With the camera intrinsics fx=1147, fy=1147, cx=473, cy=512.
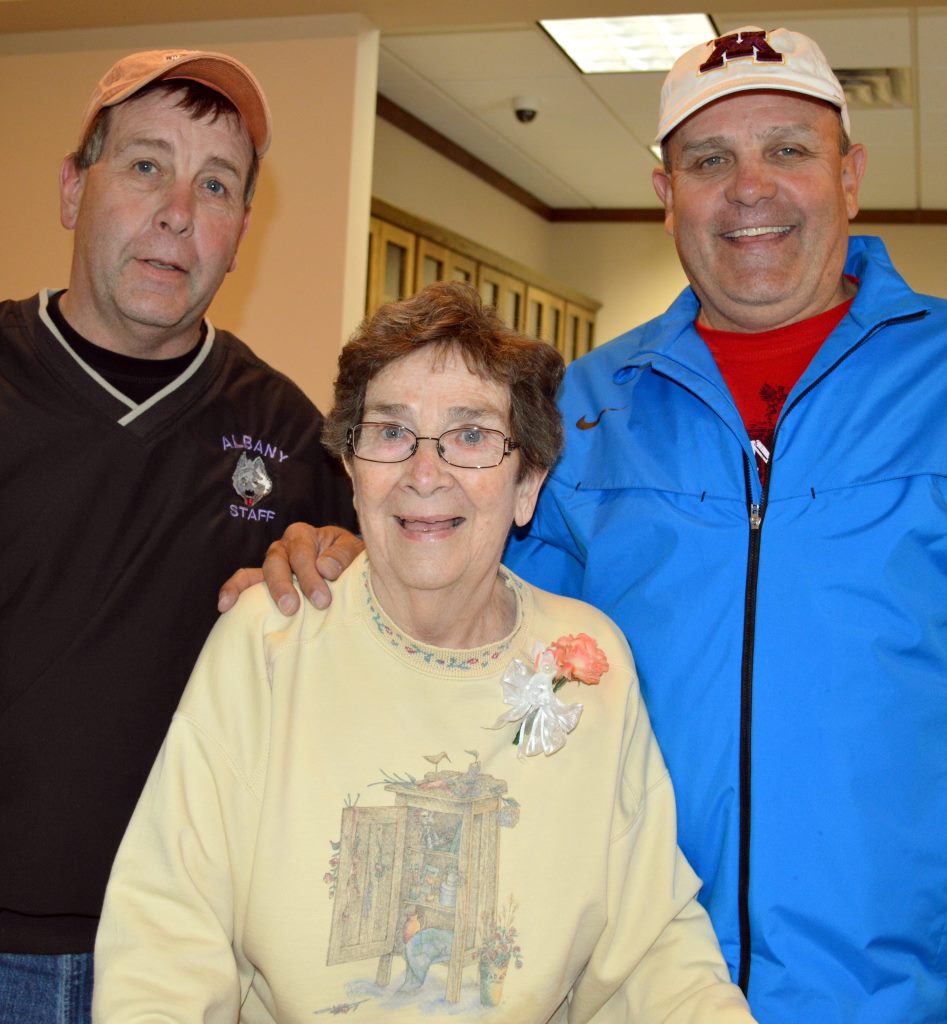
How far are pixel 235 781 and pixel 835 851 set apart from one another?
86 centimetres

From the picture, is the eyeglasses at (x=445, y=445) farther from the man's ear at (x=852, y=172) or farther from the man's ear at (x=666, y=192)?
the man's ear at (x=852, y=172)

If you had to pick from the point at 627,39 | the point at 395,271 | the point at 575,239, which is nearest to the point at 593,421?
the point at 627,39

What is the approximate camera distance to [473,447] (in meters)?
1.74

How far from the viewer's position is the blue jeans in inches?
67.5

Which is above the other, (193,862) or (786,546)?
(786,546)

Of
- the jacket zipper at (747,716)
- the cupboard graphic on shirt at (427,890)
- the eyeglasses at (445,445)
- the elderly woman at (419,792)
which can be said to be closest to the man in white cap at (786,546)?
the jacket zipper at (747,716)

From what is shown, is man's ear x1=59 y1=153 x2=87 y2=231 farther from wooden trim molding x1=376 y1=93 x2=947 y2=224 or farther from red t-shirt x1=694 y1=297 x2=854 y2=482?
wooden trim molding x1=376 y1=93 x2=947 y2=224

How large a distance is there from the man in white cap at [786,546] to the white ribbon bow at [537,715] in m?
0.21

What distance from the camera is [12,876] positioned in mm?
1719

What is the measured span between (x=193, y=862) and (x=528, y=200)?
7829mm

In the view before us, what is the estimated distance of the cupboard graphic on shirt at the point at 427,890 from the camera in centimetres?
156

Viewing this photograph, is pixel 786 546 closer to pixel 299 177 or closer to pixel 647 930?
pixel 647 930

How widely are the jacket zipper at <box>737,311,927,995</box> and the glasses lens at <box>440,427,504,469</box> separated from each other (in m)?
0.39

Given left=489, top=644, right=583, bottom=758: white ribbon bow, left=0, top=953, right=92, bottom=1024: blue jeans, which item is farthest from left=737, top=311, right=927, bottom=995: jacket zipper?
left=0, top=953, right=92, bottom=1024: blue jeans
